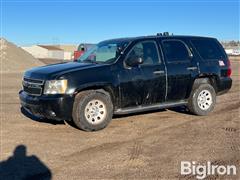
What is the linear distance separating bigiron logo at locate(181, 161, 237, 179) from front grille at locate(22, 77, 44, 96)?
3422mm

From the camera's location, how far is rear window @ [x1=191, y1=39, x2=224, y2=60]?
977 cm

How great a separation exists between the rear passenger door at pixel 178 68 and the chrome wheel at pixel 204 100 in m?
0.37

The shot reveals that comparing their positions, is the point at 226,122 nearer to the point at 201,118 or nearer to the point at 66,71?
the point at 201,118

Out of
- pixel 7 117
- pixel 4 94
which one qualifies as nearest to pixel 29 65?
pixel 4 94

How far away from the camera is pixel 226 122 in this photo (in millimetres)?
8867

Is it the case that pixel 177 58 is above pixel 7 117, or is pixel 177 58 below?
above

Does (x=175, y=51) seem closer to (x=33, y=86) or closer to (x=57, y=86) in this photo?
(x=57, y=86)

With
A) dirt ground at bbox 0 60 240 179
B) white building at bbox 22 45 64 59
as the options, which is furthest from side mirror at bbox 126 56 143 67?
white building at bbox 22 45 64 59

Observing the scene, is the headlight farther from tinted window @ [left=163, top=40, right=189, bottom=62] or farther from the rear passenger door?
tinted window @ [left=163, top=40, right=189, bottom=62]

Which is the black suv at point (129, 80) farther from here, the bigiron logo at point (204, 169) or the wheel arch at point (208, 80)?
the bigiron logo at point (204, 169)

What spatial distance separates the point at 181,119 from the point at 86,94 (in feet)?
8.17

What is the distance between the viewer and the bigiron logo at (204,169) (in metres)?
5.38

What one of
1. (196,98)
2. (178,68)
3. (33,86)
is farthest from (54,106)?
(196,98)

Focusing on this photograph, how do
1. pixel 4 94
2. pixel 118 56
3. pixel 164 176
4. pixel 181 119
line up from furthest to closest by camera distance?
pixel 4 94
pixel 181 119
pixel 118 56
pixel 164 176
